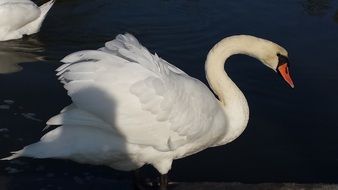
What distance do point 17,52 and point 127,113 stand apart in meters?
4.68

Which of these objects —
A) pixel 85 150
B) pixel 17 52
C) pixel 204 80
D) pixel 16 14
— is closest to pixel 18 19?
pixel 16 14

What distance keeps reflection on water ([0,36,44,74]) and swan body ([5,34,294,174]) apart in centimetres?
345

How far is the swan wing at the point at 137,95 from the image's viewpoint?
485 cm

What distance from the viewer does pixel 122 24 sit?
33.1ft

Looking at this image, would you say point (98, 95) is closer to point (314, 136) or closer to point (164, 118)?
point (164, 118)

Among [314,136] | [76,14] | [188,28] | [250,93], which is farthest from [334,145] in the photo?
[76,14]

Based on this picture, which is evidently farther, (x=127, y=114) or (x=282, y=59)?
(x=282, y=59)

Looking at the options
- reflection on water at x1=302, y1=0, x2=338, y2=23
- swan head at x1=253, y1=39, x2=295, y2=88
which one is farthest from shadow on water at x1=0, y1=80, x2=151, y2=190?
reflection on water at x1=302, y1=0, x2=338, y2=23

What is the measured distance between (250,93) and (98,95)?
3.33m

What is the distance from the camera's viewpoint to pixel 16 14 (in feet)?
31.8

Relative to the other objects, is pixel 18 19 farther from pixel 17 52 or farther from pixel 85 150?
pixel 85 150

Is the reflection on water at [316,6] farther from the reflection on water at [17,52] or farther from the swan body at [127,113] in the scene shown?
the swan body at [127,113]

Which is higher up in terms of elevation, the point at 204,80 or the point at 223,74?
the point at 223,74

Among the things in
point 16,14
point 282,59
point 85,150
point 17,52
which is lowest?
point 17,52
